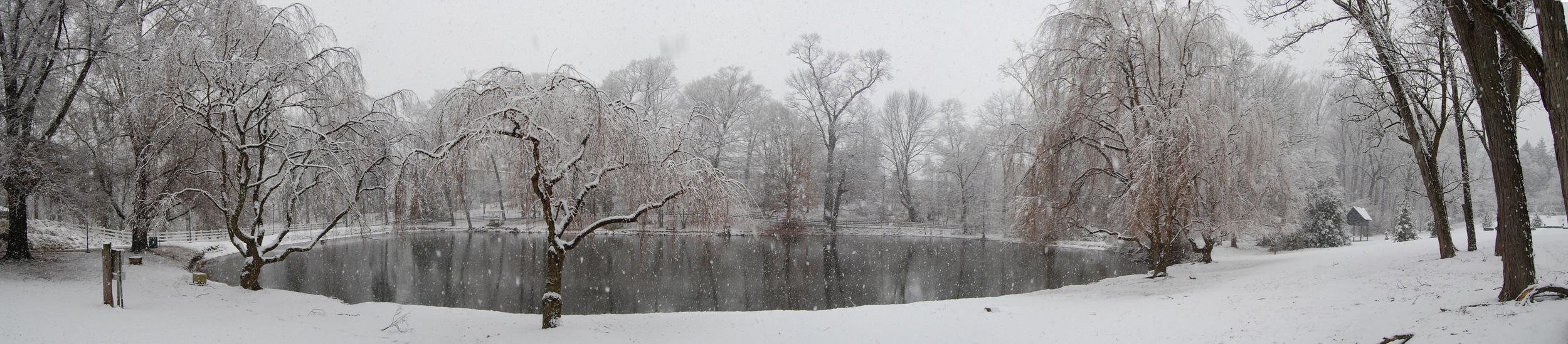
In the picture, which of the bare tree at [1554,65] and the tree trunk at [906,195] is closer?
the bare tree at [1554,65]

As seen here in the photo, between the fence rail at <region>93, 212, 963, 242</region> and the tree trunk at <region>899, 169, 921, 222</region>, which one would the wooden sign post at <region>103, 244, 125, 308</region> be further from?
the tree trunk at <region>899, 169, 921, 222</region>

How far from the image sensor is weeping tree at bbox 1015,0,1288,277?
996 cm

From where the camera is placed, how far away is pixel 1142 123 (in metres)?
10.1

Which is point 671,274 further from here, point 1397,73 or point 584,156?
point 1397,73

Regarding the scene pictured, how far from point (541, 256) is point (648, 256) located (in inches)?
126

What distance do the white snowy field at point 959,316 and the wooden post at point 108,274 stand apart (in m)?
0.11

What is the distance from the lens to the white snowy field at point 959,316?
19.1ft

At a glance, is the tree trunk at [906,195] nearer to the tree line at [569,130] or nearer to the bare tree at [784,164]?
the bare tree at [784,164]

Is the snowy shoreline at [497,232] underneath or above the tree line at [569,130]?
underneath

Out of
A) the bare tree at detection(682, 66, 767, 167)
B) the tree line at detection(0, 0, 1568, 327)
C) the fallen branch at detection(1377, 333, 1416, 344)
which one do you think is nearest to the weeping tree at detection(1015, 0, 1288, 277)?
the tree line at detection(0, 0, 1568, 327)

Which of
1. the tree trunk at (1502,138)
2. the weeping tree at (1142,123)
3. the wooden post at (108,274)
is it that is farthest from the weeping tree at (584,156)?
the tree trunk at (1502,138)

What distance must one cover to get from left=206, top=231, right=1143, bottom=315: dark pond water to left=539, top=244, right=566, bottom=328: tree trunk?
1.06m

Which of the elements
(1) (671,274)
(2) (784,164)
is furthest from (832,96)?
(1) (671,274)

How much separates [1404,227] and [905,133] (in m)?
22.1
